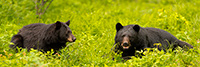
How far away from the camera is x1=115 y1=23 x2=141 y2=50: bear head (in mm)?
6289

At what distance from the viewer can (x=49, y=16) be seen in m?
10.5

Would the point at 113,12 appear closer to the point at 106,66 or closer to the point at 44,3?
the point at 44,3

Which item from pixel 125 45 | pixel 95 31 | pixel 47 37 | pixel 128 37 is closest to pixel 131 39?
pixel 128 37

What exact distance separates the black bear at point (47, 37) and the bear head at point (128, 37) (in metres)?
0.98

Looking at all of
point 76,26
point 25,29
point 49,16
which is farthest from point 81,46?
point 49,16

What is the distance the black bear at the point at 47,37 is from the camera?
22.1ft

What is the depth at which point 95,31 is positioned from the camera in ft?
30.3

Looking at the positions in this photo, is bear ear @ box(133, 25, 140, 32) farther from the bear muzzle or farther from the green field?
the green field

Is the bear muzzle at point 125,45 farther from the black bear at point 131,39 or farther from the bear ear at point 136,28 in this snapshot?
the bear ear at point 136,28

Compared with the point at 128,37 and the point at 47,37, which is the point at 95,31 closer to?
the point at 47,37

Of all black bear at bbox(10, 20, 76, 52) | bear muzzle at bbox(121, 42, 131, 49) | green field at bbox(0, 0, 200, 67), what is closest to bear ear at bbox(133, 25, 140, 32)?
bear muzzle at bbox(121, 42, 131, 49)

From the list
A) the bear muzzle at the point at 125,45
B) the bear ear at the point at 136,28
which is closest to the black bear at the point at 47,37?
the bear muzzle at the point at 125,45

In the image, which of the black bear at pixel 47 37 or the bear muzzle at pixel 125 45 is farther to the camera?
the black bear at pixel 47 37

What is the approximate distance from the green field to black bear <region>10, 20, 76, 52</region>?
0.22 meters
